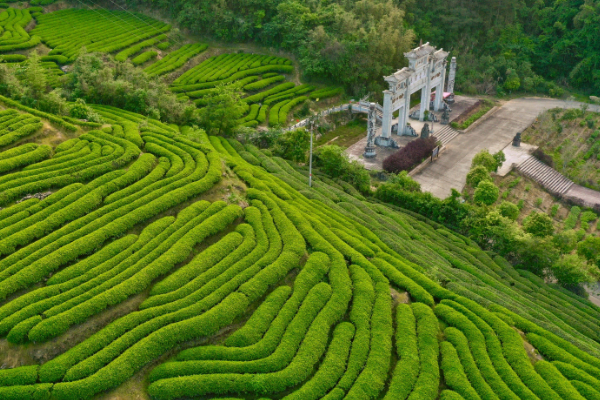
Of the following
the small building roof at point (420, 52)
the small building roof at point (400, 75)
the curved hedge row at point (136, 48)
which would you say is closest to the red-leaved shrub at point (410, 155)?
the small building roof at point (400, 75)

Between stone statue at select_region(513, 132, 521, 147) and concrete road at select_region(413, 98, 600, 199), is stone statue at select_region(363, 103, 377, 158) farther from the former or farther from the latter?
stone statue at select_region(513, 132, 521, 147)

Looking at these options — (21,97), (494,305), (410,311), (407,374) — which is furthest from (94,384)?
(21,97)

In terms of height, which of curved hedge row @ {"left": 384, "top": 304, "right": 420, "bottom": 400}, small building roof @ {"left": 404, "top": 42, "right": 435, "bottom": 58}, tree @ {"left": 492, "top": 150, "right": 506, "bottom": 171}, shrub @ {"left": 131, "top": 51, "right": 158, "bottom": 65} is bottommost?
tree @ {"left": 492, "top": 150, "right": 506, "bottom": 171}

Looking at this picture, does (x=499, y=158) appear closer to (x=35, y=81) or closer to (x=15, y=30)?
(x=35, y=81)

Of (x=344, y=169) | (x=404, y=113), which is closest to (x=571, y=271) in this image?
(x=344, y=169)

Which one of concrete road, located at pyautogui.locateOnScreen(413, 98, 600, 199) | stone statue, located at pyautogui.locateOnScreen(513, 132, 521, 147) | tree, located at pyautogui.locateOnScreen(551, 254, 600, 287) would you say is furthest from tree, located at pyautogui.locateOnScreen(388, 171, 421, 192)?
stone statue, located at pyautogui.locateOnScreen(513, 132, 521, 147)

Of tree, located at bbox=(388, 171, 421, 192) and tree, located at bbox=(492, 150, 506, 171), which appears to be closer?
tree, located at bbox=(388, 171, 421, 192)

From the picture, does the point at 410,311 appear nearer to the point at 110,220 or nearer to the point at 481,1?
the point at 110,220
